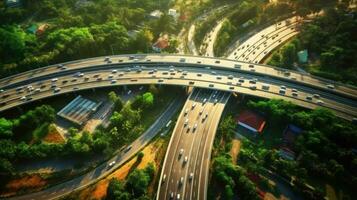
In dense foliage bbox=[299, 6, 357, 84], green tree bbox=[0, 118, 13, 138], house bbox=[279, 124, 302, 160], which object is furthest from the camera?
dense foliage bbox=[299, 6, 357, 84]

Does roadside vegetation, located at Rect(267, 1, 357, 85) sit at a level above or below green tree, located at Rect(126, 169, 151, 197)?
above

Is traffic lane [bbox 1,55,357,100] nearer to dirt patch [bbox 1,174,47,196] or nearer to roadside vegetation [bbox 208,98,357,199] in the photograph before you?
roadside vegetation [bbox 208,98,357,199]

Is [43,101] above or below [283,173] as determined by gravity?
above

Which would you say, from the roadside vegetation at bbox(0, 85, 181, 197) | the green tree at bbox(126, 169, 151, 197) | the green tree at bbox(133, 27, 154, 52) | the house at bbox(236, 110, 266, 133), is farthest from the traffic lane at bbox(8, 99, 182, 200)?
the green tree at bbox(133, 27, 154, 52)

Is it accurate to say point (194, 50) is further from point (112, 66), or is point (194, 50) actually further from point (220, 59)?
point (112, 66)

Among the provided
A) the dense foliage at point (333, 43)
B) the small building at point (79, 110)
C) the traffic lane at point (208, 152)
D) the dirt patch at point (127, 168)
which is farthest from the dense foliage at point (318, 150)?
the small building at point (79, 110)

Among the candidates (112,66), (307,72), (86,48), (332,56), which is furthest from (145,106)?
(332,56)
